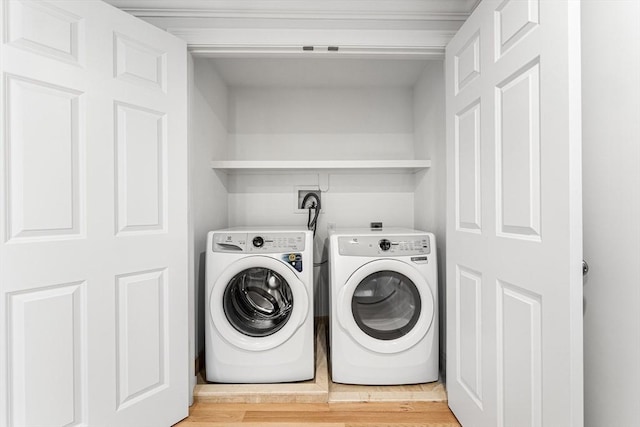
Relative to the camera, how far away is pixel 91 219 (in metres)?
1.41

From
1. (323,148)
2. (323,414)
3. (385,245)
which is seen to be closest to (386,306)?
(385,245)

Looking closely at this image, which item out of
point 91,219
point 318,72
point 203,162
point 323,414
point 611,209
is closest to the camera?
point 611,209

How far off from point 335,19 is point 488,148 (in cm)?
108

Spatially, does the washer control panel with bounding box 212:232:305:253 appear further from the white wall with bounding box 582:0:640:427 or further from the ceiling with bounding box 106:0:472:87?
the white wall with bounding box 582:0:640:427

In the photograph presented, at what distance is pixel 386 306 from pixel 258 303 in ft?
2.57

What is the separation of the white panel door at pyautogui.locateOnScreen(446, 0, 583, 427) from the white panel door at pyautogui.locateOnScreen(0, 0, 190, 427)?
4.52ft

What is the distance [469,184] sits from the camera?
5.16 feet

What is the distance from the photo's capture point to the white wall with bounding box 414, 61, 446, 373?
2.19m

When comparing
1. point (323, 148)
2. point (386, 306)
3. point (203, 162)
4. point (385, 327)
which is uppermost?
point (323, 148)

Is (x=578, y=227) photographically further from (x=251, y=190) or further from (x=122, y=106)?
(x=251, y=190)

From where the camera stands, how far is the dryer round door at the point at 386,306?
6.47ft

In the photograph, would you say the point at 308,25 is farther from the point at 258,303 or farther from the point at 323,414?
the point at 323,414

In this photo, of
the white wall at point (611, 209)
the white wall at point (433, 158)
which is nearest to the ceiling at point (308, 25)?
the white wall at point (433, 158)

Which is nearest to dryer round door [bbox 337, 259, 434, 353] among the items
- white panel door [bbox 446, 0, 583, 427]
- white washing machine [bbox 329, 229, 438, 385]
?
white washing machine [bbox 329, 229, 438, 385]
